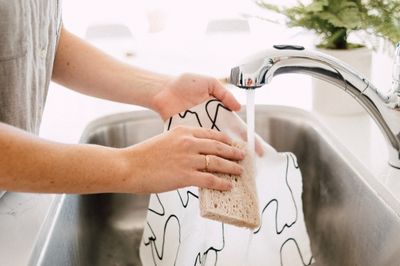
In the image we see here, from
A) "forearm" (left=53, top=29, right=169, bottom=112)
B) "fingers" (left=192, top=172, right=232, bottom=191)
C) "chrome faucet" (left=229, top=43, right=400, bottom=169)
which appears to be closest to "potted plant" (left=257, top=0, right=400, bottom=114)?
"chrome faucet" (left=229, top=43, right=400, bottom=169)

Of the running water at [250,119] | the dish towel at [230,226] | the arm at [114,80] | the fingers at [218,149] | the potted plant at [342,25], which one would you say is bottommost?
the dish towel at [230,226]

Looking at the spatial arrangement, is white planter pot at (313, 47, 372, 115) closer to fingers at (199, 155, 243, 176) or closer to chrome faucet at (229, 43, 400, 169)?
chrome faucet at (229, 43, 400, 169)

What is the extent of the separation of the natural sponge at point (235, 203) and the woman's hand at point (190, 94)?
5.3 inches

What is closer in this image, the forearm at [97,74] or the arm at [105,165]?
the arm at [105,165]

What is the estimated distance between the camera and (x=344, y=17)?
907 millimetres

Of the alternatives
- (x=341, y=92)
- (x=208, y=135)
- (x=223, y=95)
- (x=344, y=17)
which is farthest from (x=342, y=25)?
(x=208, y=135)

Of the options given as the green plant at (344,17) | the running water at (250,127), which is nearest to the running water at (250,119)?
the running water at (250,127)

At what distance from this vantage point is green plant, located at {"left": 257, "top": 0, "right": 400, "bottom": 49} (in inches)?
34.7

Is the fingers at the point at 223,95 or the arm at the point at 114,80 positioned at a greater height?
the arm at the point at 114,80

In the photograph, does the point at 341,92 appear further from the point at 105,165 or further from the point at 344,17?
the point at 105,165

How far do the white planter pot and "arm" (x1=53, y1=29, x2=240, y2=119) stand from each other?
243 millimetres

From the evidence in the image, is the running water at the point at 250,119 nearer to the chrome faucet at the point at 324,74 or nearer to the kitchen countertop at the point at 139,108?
the chrome faucet at the point at 324,74

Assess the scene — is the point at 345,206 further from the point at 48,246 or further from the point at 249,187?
the point at 48,246

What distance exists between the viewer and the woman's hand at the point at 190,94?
Answer: 83cm
